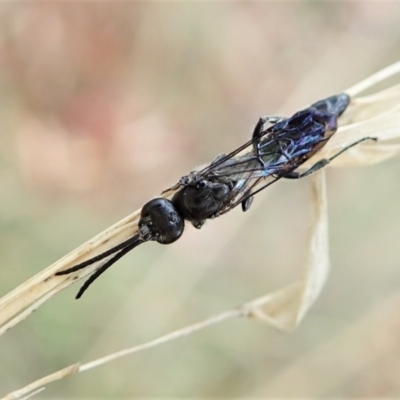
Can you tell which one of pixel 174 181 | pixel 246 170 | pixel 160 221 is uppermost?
pixel 160 221

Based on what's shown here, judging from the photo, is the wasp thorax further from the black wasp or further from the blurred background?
the blurred background

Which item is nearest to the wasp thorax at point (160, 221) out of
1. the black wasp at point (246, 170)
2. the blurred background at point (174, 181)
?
the black wasp at point (246, 170)

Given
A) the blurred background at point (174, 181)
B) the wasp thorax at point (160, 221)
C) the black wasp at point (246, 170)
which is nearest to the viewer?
the wasp thorax at point (160, 221)

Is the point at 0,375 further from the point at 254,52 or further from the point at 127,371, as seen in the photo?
the point at 254,52

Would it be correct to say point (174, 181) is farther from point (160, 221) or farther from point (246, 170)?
point (160, 221)

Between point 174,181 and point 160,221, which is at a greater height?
point 160,221

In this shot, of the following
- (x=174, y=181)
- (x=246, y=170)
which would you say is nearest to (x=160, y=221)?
(x=246, y=170)

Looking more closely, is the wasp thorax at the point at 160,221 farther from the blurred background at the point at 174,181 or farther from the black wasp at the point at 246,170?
the blurred background at the point at 174,181

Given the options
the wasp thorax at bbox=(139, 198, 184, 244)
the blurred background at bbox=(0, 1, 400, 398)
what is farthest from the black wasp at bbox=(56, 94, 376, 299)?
the blurred background at bbox=(0, 1, 400, 398)

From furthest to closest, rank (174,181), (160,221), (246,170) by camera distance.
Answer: (174,181) < (246,170) < (160,221)
